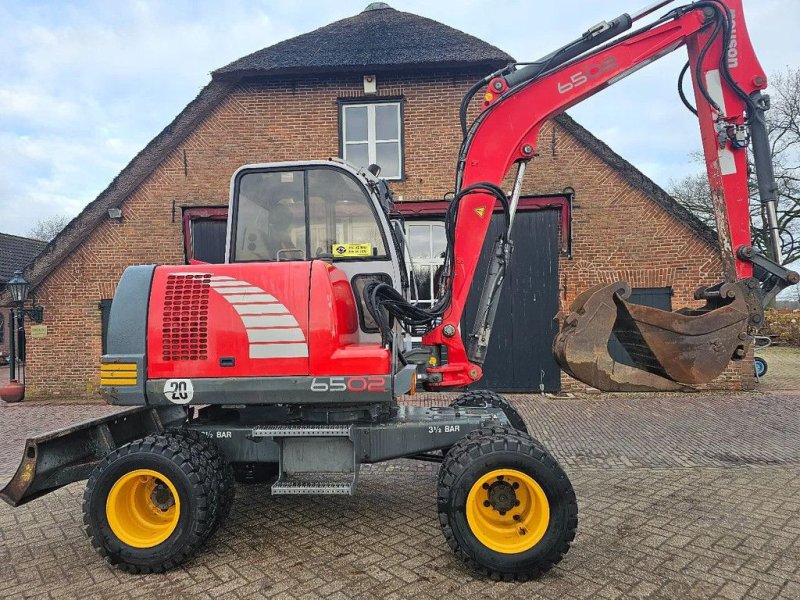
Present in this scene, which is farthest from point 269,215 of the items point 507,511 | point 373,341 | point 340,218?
point 507,511

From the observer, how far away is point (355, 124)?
32.2 ft

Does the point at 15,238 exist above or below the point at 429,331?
above

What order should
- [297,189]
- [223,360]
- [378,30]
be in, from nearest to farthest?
[223,360] → [297,189] → [378,30]

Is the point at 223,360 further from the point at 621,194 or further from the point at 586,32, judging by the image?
the point at 621,194

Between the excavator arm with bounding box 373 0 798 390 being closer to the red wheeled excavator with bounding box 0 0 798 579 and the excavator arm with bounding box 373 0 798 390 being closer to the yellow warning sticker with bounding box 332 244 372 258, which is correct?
the red wheeled excavator with bounding box 0 0 798 579

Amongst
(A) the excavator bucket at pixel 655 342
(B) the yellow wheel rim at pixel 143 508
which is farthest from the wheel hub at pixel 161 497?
(A) the excavator bucket at pixel 655 342

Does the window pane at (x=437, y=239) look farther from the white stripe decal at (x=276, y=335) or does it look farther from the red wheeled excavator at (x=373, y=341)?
the white stripe decal at (x=276, y=335)

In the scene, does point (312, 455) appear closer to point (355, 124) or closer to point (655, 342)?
point (655, 342)

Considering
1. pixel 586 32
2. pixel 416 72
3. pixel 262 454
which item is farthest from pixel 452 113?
pixel 262 454

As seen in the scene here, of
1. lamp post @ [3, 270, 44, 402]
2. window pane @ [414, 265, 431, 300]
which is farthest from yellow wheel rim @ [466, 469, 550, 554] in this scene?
lamp post @ [3, 270, 44, 402]

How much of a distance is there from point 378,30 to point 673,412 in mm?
9238

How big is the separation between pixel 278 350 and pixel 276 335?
96 millimetres

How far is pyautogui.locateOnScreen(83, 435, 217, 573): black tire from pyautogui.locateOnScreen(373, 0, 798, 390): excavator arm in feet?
5.56

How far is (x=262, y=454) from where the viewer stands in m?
3.49
